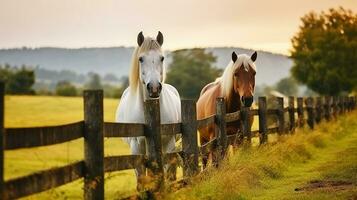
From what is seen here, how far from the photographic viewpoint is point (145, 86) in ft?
28.2

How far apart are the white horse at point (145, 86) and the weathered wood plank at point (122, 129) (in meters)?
1.35

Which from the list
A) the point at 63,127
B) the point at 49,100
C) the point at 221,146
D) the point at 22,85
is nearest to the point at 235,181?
the point at 221,146

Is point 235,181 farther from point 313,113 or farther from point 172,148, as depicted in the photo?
point 313,113

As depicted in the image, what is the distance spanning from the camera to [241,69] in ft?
37.6

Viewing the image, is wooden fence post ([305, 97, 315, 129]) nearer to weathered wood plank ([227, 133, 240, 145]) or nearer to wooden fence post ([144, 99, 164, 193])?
weathered wood plank ([227, 133, 240, 145])

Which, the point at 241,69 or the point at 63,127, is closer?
the point at 63,127

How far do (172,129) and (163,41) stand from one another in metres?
1.75

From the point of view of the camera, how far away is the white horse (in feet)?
26.9

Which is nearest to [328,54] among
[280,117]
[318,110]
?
[318,110]

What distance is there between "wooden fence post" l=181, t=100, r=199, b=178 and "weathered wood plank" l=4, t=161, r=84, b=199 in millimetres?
2992

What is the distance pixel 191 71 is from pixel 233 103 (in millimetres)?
97890

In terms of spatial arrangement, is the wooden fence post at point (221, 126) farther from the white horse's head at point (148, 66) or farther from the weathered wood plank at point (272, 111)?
the weathered wood plank at point (272, 111)

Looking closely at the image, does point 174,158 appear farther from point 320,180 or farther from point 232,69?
point 232,69

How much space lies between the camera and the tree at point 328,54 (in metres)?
56.0
